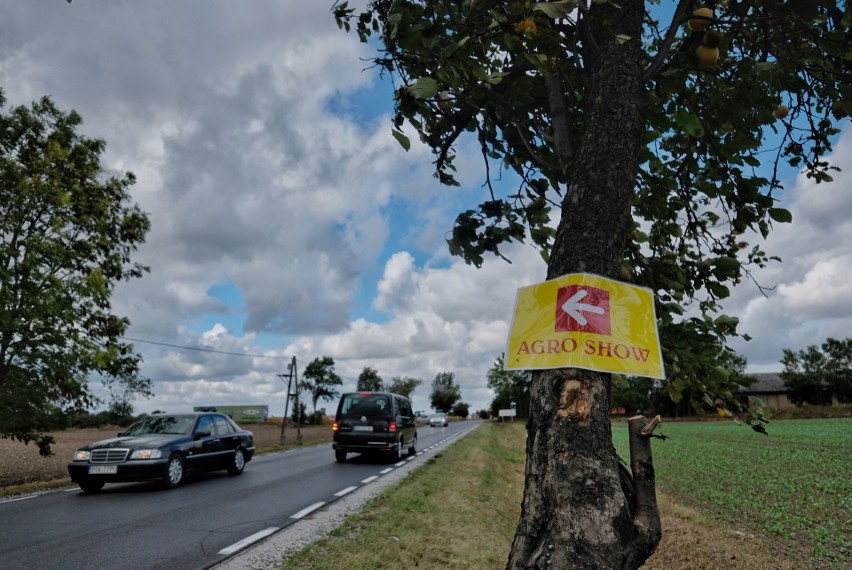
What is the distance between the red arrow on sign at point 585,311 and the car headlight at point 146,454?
10.9 meters

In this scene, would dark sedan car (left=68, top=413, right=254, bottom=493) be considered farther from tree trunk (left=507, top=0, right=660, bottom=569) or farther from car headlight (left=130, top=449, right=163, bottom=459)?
tree trunk (left=507, top=0, right=660, bottom=569)

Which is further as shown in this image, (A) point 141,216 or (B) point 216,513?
(A) point 141,216

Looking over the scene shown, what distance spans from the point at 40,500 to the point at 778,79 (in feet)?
39.7

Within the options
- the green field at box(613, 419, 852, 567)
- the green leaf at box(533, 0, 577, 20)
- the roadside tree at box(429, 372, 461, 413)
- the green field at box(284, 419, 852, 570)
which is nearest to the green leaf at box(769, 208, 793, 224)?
the green leaf at box(533, 0, 577, 20)

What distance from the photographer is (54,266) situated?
13578mm

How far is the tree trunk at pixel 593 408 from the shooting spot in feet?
7.28

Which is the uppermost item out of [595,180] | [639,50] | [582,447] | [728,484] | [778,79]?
[639,50]

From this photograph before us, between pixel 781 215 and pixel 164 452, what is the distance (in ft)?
37.8

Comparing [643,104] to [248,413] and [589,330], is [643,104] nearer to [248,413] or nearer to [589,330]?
[589,330]

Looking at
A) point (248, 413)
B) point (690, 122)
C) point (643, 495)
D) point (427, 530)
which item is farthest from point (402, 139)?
point (248, 413)

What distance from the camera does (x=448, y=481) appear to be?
12.2 m

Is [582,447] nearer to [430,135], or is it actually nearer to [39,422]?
[430,135]

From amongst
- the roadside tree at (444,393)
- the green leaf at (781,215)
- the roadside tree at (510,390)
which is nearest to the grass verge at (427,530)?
the green leaf at (781,215)

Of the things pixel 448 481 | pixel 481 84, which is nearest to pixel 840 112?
pixel 481 84
